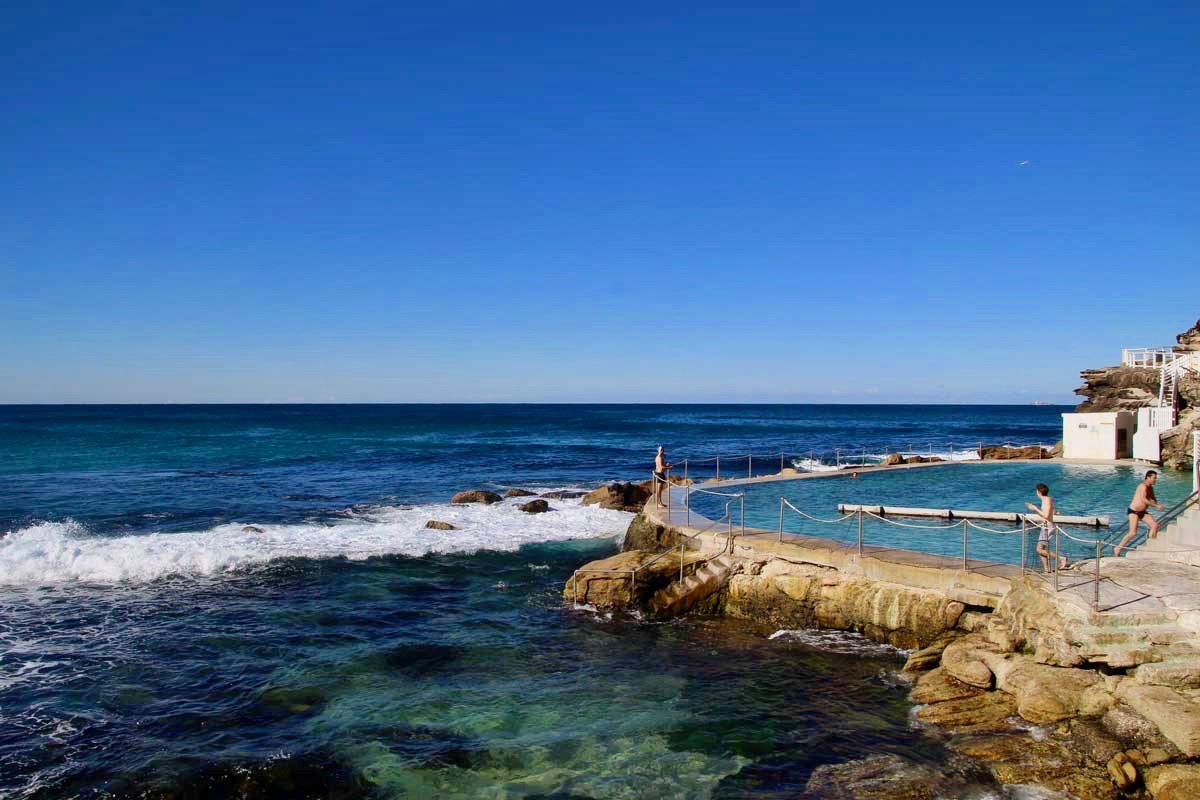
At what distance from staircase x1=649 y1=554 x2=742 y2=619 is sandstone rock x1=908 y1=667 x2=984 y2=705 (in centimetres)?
468

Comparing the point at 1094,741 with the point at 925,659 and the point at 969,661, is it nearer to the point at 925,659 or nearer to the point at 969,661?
the point at 969,661

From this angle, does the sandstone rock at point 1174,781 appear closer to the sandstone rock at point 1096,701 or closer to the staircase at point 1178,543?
the sandstone rock at point 1096,701

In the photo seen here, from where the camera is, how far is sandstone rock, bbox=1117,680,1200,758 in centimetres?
765

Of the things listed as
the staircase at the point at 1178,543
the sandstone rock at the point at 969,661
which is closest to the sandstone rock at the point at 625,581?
the sandstone rock at the point at 969,661

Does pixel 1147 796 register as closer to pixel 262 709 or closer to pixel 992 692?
pixel 992 692

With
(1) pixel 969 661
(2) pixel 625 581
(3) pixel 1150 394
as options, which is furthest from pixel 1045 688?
(3) pixel 1150 394

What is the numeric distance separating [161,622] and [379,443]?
5236cm

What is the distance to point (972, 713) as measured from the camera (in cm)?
924

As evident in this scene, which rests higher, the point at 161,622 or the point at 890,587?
the point at 890,587

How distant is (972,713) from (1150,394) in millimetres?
39613

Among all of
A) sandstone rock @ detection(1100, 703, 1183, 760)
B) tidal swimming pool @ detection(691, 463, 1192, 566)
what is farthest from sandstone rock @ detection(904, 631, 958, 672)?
sandstone rock @ detection(1100, 703, 1183, 760)

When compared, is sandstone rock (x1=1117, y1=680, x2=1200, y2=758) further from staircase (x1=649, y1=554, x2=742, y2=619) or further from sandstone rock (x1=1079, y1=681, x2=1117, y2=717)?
staircase (x1=649, y1=554, x2=742, y2=619)

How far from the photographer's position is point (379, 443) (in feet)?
214

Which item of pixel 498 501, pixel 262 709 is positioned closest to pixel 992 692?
pixel 262 709
